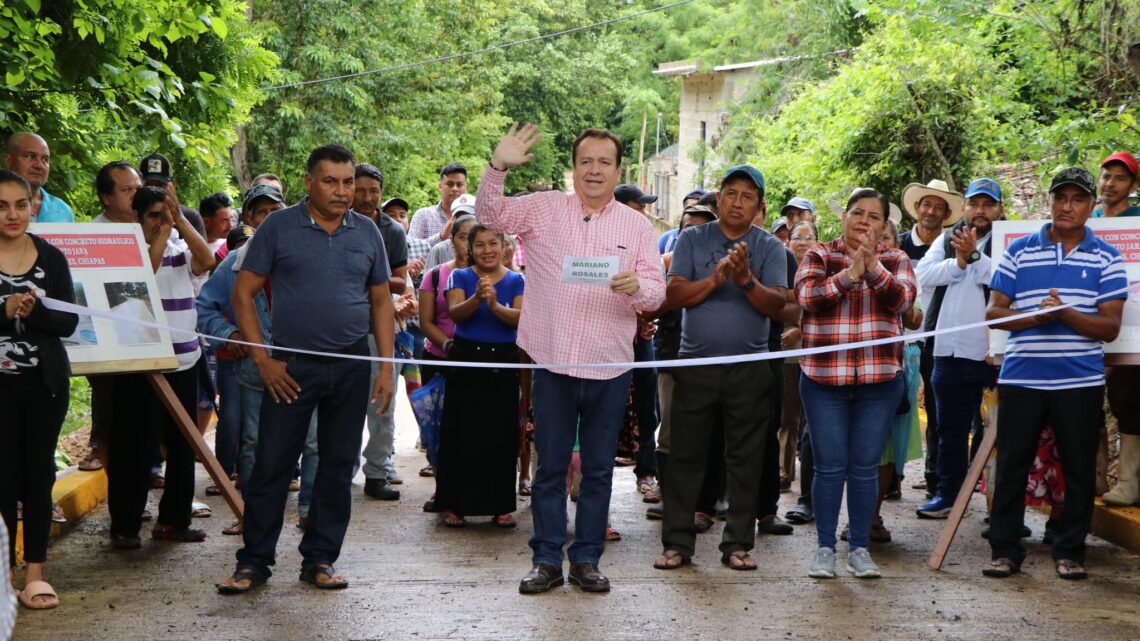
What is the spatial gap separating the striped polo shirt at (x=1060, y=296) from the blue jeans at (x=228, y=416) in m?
4.63

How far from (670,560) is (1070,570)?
210 cm

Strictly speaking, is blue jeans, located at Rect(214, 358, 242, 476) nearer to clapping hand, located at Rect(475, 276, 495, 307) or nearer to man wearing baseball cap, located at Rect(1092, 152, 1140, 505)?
clapping hand, located at Rect(475, 276, 495, 307)

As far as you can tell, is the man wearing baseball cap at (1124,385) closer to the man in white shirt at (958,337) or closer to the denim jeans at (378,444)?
the man in white shirt at (958,337)

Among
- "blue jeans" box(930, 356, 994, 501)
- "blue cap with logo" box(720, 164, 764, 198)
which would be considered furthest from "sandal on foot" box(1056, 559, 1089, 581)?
"blue cap with logo" box(720, 164, 764, 198)

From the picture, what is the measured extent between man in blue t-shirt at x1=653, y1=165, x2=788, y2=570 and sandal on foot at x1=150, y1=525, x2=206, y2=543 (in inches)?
106

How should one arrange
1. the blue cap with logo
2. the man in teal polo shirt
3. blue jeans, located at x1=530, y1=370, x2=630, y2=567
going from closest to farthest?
blue jeans, located at x1=530, y1=370, x2=630, y2=567 < the blue cap with logo < the man in teal polo shirt

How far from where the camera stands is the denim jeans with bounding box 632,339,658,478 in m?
8.67

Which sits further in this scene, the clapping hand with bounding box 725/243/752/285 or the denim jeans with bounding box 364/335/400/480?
the denim jeans with bounding box 364/335/400/480

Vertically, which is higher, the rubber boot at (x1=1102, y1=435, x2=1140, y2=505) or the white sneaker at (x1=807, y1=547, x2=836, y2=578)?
the rubber boot at (x1=1102, y1=435, x2=1140, y2=505)

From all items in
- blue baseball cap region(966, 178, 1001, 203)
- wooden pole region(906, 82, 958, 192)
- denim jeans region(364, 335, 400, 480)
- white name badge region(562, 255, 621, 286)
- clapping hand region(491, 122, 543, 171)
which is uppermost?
wooden pole region(906, 82, 958, 192)

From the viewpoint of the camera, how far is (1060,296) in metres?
6.50

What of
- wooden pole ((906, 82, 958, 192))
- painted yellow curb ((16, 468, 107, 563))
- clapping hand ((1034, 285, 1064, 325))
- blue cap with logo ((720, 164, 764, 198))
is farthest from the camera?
wooden pole ((906, 82, 958, 192))

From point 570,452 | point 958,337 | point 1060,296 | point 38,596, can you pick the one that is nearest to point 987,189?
point 958,337

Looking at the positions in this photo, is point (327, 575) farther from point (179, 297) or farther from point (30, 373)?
point (179, 297)
